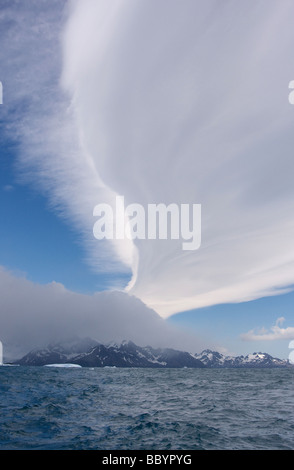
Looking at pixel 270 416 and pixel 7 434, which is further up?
pixel 7 434

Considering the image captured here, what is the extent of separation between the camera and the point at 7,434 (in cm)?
1911

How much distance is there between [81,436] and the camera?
19.2 m

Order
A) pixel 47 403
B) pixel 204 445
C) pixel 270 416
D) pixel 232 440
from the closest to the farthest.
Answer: pixel 204 445, pixel 232 440, pixel 270 416, pixel 47 403
